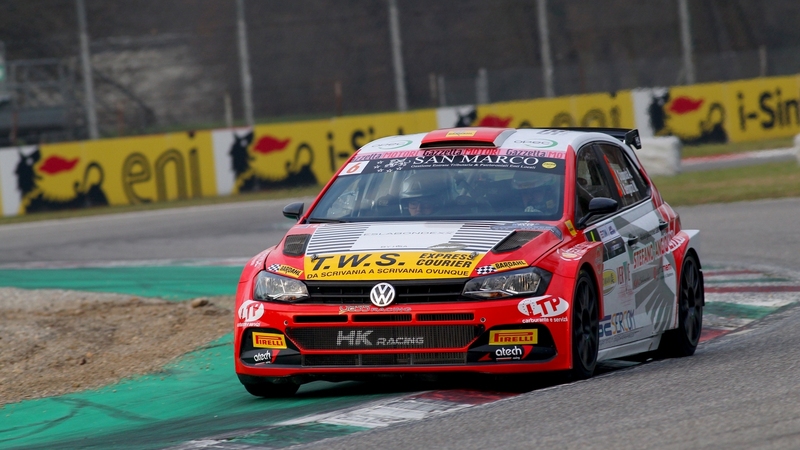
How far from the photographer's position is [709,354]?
781cm

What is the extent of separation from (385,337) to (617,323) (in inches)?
59.7

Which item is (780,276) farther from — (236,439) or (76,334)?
(236,439)

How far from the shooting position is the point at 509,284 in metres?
6.40

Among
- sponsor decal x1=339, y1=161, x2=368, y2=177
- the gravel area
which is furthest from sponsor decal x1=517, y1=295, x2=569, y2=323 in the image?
the gravel area

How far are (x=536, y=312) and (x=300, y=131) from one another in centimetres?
2049

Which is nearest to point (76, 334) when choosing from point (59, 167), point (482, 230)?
point (482, 230)

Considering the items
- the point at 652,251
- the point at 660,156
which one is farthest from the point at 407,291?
the point at 660,156

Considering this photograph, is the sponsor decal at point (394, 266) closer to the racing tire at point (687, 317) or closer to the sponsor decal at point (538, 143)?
the sponsor decal at point (538, 143)

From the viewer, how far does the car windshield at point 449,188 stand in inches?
287

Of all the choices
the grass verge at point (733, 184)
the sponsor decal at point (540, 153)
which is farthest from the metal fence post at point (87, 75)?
the sponsor decal at point (540, 153)

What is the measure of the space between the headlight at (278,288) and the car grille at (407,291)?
172mm

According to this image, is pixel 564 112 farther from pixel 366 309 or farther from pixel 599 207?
pixel 366 309

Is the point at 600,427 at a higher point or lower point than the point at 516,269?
lower

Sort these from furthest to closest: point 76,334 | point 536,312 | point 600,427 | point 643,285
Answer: point 76,334, point 643,285, point 536,312, point 600,427
